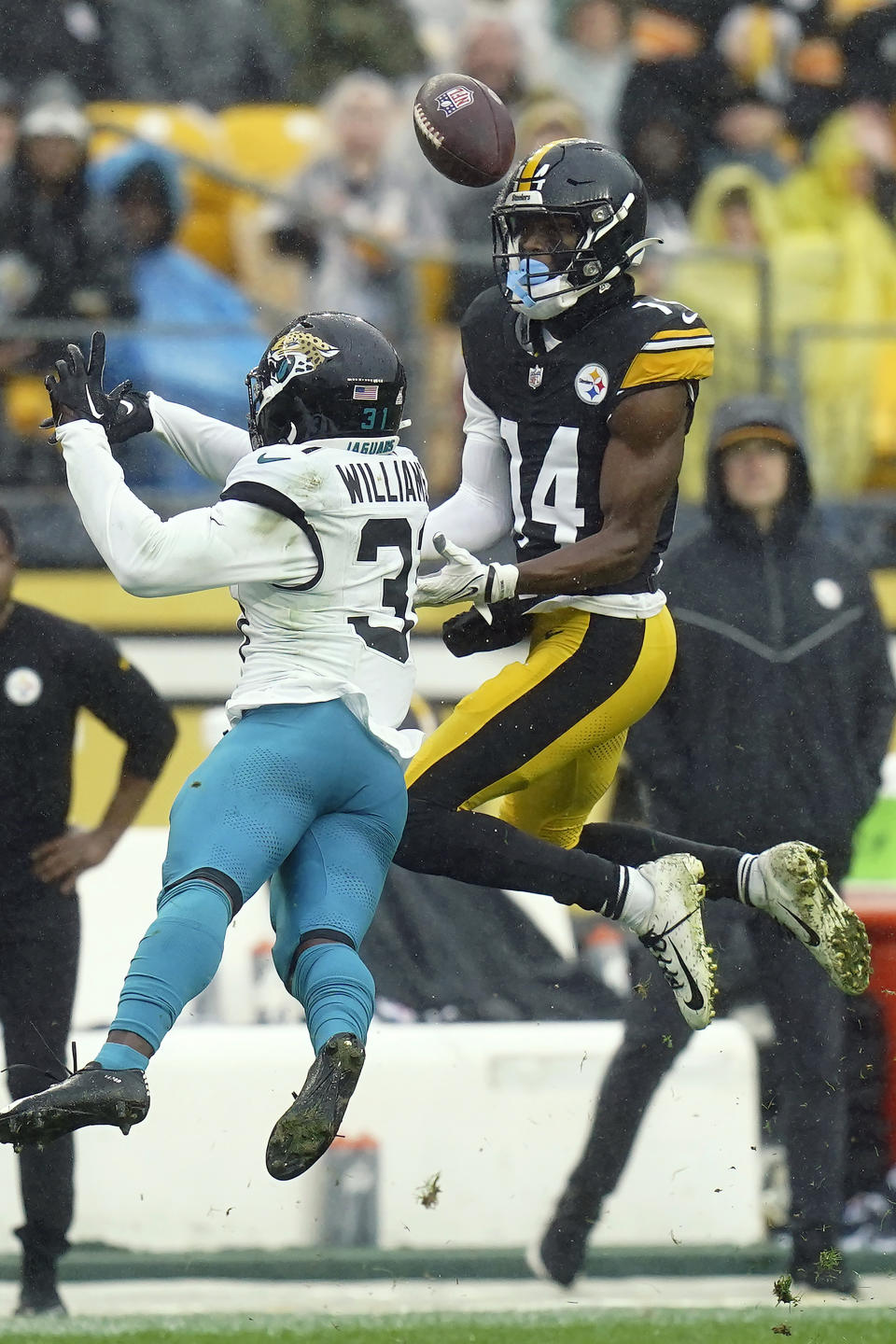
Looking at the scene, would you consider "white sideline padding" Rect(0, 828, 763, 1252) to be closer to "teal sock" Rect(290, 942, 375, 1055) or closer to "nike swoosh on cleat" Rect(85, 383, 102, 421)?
"teal sock" Rect(290, 942, 375, 1055)

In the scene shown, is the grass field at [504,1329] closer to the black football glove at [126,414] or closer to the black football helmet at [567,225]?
the black football glove at [126,414]

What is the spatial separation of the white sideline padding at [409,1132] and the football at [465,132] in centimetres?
205

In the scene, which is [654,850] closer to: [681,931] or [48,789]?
[681,931]

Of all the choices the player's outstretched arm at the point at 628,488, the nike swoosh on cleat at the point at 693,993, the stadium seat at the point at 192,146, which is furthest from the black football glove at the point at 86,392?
the stadium seat at the point at 192,146

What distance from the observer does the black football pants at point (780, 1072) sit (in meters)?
5.12

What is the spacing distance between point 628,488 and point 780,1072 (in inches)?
75.3

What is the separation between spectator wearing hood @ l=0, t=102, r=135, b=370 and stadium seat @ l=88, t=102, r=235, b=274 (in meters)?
0.21

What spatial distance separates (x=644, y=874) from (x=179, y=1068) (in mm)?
1691

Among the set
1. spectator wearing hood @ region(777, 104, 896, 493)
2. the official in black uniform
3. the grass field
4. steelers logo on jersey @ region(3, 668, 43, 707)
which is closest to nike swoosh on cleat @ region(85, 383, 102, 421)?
the official in black uniform

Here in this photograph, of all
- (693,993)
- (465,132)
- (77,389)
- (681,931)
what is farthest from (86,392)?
(693,993)

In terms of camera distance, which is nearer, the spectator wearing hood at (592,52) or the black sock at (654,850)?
A: the black sock at (654,850)

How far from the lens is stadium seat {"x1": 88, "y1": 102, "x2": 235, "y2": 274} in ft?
20.5

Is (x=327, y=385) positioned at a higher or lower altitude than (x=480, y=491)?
higher

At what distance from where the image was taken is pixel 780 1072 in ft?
17.0
